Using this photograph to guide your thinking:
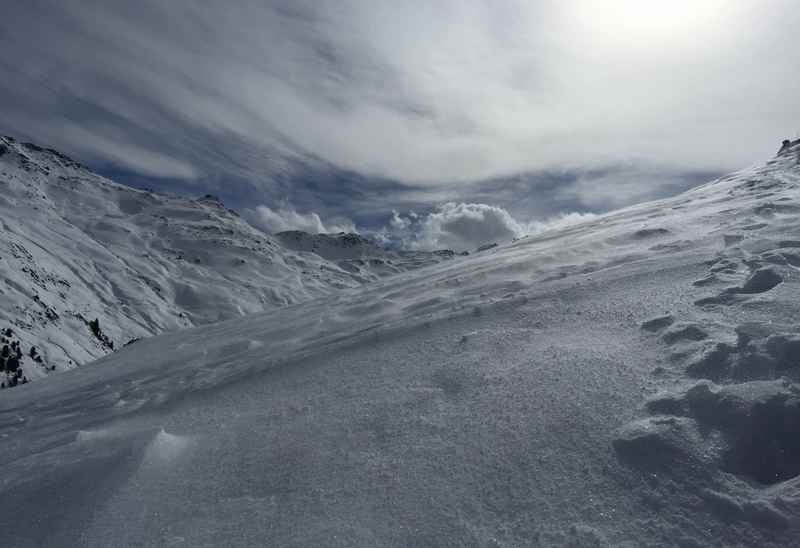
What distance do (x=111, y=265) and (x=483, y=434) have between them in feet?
302

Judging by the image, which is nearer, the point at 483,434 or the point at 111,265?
the point at 483,434

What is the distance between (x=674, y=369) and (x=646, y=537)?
175 centimetres

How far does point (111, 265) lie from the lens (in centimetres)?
8025

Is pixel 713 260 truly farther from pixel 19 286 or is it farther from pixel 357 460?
pixel 19 286

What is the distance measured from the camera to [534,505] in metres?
2.65

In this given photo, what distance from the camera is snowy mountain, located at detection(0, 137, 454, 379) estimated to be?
120 ft

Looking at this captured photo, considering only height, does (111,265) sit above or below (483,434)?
below

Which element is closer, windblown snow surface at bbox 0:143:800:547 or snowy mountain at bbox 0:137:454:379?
windblown snow surface at bbox 0:143:800:547

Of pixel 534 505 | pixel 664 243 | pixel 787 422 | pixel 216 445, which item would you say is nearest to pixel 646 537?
pixel 534 505

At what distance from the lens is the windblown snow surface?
2.60 meters

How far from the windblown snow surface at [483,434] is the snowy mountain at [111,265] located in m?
25.2

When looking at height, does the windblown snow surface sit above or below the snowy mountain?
above

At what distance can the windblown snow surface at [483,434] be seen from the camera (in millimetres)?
2604

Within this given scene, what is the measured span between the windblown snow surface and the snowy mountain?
2515 cm
